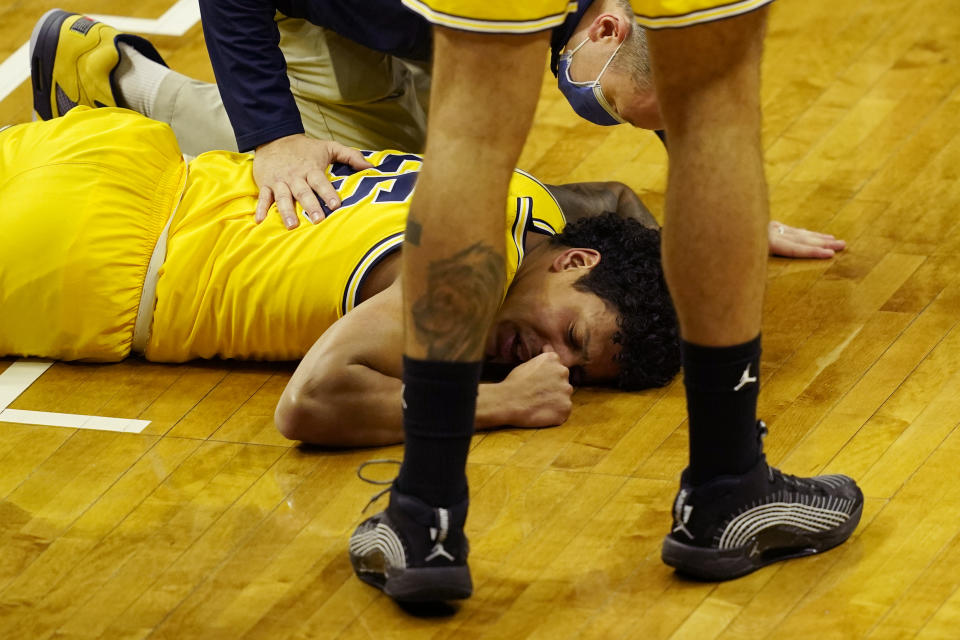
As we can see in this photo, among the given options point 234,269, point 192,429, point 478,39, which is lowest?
point 192,429

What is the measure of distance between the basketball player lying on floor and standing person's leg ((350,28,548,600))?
0.43 meters

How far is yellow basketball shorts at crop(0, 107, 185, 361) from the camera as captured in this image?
6.65ft

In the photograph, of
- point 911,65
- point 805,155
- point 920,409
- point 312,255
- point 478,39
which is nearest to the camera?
point 478,39

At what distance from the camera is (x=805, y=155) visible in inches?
104

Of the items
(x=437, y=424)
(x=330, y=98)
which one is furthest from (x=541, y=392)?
(x=330, y=98)

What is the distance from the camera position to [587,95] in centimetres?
215

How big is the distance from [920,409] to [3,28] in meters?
2.62

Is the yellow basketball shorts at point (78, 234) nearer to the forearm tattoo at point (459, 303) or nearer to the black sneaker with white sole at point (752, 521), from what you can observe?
the forearm tattoo at point (459, 303)

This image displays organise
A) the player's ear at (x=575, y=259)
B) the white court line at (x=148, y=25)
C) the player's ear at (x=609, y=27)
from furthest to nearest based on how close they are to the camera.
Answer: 1. the white court line at (x=148, y=25)
2. the player's ear at (x=609, y=27)
3. the player's ear at (x=575, y=259)

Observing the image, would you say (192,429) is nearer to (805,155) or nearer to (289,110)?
(289,110)

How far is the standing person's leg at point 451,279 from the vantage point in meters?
1.28

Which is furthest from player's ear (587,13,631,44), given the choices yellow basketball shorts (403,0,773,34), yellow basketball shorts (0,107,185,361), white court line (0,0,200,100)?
white court line (0,0,200,100)

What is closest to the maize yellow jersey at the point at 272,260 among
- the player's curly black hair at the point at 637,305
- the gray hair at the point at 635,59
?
the player's curly black hair at the point at 637,305

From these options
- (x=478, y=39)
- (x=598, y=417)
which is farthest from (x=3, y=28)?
(x=478, y=39)
